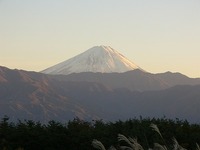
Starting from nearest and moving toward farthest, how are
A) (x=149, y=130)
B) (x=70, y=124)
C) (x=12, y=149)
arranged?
1. (x=12, y=149)
2. (x=149, y=130)
3. (x=70, y=124)

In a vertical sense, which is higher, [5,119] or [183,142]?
[5,119]

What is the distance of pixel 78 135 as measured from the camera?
45.8ft

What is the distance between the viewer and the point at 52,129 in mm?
14562

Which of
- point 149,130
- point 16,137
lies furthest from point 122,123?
point 16,137

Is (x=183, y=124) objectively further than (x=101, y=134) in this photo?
Yes

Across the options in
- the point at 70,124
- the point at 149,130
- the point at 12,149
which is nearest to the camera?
the point at 12,149

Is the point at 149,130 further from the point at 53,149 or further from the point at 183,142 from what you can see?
the point at 53,149

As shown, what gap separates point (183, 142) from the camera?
1448cm

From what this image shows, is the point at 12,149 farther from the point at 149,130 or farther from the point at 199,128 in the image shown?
the point at 199,128

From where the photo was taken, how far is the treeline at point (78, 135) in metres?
13.7

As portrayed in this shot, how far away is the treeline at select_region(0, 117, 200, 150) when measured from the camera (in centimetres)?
1374

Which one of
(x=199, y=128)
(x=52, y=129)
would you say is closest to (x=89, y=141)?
(x=52, y=129)

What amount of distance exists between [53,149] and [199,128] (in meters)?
5.02

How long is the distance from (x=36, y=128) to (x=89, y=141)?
1994mm
